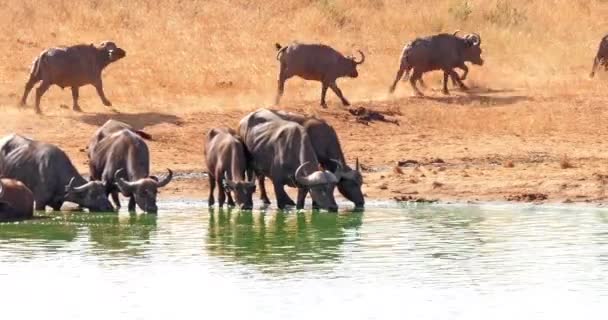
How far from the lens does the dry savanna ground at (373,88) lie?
2844 cm

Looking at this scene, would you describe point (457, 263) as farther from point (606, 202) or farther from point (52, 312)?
point (606, 202)

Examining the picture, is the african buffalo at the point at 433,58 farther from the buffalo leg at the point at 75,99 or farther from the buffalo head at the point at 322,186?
the buffalo head at the point at 322,186

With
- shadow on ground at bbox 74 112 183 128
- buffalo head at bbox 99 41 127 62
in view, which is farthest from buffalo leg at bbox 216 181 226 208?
buffalo head at bbox 99 41 127 62

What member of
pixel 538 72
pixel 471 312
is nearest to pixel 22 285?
pixel 471 312

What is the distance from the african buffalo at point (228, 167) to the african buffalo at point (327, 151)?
644 millimetres

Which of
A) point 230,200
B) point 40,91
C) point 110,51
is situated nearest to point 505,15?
point 110,51

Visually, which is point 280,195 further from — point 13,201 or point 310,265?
point 310,265

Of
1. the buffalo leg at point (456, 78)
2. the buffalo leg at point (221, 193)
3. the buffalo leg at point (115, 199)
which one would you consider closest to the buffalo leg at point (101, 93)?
the buffalo leg at point (456, 78)

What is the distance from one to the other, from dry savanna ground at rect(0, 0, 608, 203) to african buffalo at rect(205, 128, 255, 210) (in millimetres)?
1482

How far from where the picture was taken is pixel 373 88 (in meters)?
37.8

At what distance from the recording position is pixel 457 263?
19.1 meters

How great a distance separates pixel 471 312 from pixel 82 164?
45.0ft

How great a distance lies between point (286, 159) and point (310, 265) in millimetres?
6257

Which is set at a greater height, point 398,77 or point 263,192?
point 398,77
